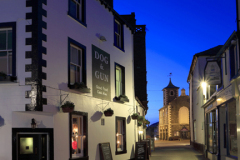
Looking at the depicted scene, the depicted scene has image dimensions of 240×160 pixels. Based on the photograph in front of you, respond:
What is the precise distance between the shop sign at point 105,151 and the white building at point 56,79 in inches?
7.5

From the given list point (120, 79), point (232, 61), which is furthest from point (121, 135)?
point (232, 61)

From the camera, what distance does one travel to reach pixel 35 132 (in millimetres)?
10156

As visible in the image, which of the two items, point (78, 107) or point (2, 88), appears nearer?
point (2, 88)

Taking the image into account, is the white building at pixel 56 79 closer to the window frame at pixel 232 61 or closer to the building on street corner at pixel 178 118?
the window frame at pixel 232 61

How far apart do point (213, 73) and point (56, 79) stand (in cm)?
932

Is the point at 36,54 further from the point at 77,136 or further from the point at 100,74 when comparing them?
the point at 100,74

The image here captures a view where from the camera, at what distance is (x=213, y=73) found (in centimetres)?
1744

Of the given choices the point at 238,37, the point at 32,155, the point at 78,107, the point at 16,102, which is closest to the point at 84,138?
the point at 78,107

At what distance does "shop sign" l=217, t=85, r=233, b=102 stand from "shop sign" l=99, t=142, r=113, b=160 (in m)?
5.70

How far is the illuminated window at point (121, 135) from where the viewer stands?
661 inches

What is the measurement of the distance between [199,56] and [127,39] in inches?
415

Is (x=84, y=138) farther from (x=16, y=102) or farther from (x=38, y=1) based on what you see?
(x=38, y=1)

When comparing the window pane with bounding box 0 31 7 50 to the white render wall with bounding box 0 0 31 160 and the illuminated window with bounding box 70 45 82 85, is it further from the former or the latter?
the illuminated window with bounding box 70 45 82 85

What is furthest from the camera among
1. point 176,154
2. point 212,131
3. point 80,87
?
point 176,154
